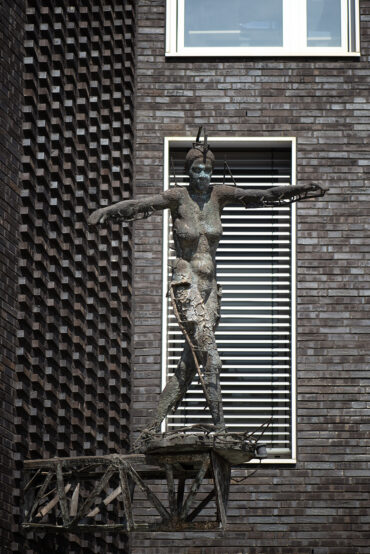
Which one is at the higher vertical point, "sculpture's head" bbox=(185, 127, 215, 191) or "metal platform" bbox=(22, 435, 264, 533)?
"sculpture's head" bbox=(185, 127, 215, 191)

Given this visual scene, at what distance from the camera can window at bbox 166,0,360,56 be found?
66.1 feet

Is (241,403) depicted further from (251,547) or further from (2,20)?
(2,20)

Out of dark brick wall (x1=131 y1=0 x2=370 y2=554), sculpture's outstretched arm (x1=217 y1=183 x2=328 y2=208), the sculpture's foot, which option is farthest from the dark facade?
sculpture's outstretched arm (x1=217 y1=183 x2=328 y2=208)

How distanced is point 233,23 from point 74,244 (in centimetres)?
447

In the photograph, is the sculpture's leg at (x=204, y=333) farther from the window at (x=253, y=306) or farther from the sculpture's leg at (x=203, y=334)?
the window at (x=253, y=306)

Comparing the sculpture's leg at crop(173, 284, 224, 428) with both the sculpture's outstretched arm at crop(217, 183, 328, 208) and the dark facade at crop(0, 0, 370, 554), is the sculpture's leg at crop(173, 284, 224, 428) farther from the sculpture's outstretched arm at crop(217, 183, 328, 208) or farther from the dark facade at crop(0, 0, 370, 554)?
the dark facade at crop(0, 0, 370, 554)

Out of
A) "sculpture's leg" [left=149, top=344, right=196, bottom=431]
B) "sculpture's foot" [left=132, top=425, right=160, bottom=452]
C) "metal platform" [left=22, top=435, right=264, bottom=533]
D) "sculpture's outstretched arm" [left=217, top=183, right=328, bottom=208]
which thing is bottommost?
"metal platform" [left=22, top=435, right=264, bottom=533]

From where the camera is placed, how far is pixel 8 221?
53.7 feet

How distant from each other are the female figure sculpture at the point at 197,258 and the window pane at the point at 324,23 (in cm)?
606

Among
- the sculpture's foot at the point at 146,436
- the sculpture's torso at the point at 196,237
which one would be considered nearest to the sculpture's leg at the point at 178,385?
the sculpture's foot at the point at 146,436

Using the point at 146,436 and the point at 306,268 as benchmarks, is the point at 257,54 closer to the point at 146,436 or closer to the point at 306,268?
the point at 306,268

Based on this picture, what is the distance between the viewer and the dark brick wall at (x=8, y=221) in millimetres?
15680

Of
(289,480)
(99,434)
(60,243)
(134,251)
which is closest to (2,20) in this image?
(60,243)

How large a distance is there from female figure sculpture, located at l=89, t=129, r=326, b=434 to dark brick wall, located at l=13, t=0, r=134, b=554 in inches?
98.1
